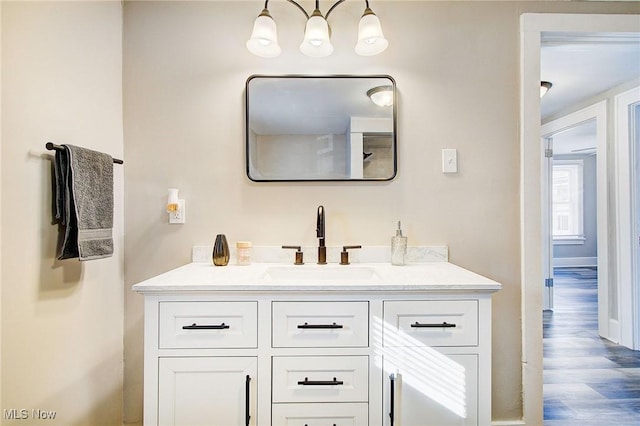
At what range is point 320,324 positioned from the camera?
1220 mm

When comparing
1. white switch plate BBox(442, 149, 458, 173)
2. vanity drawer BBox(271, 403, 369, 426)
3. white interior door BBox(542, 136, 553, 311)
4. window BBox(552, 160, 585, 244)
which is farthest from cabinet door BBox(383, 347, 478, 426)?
window BBox(552, 160, 585, 244)

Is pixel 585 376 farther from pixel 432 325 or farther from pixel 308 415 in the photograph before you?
pixel 308 415

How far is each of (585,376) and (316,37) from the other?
2.77 metres

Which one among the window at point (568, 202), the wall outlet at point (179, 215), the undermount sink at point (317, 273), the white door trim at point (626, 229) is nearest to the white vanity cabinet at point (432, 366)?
the undermount sink at point (317, 273)

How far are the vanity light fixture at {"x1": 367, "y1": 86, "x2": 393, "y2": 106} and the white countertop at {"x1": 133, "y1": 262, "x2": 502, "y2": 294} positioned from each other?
832 mm

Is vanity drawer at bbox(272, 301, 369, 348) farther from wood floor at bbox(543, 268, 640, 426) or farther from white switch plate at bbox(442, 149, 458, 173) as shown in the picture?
wood floor at bbox(543, 268, 640, 426)

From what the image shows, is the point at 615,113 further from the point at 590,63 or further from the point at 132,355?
the point at 132,355

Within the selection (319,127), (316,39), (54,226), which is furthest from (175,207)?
(316,39)

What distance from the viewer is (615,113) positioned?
2.95 metres

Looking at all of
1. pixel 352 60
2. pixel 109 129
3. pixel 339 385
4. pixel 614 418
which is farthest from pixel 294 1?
pixel 614 418

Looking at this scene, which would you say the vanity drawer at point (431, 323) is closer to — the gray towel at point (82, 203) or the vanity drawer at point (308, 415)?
the vanity drawer at point (308, 415)

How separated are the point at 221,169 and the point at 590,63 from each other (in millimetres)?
2869

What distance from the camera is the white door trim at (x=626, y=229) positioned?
275 cm

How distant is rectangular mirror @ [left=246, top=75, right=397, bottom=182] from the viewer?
1.73 metres
